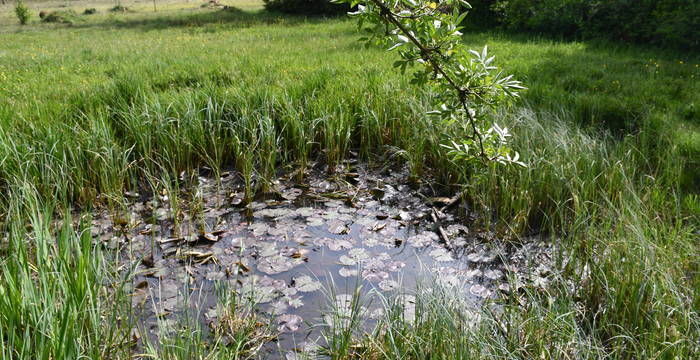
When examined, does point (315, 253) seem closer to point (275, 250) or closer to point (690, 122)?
point (275, 250)

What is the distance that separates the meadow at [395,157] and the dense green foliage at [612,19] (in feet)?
1.31

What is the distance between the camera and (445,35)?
6.45ft

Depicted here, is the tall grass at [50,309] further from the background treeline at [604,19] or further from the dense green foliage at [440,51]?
the background treeline at [604,19]

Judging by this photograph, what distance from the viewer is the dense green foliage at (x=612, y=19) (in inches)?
299

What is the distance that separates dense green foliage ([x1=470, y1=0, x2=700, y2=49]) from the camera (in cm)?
761

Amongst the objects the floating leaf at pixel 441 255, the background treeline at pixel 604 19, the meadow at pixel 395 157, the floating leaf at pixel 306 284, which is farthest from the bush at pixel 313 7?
the floating leaf at pixel 306 284

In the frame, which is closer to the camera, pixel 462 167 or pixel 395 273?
pixel 395 273

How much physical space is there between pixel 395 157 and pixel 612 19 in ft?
19.6

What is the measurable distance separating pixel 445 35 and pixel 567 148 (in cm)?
257

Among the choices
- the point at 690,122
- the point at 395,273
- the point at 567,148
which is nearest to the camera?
the point at 395,273

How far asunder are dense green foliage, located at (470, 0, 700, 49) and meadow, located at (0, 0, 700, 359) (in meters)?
0.40

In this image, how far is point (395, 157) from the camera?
A: 5.32m

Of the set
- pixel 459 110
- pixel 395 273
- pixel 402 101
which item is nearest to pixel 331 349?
pixel 395 273

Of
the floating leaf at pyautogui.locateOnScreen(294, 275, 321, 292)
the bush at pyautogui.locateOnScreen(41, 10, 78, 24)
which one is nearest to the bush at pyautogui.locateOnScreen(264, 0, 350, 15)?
the bush at pyautogui.locateOnScreen(41, 10, 78, 24)
